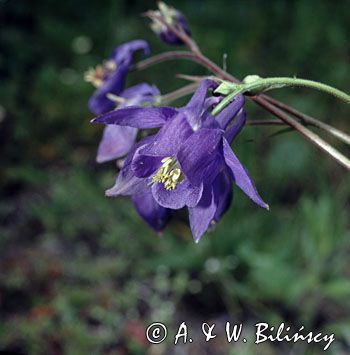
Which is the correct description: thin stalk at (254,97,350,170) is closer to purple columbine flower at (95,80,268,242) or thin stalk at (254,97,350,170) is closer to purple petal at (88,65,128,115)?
purple columbine flower at (95,80,268,242)

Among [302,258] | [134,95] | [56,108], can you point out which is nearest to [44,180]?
[56,108]

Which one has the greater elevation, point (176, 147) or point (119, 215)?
point (176, 147)

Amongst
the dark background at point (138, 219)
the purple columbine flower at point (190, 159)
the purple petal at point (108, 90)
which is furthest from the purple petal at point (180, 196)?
the dark background at point (138, 219)

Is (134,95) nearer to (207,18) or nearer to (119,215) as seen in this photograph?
(119,215)

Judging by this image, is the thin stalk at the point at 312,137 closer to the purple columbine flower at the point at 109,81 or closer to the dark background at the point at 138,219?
the purple columbine flower at the point at 109,81

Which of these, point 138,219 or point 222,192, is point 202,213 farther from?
point 138,219

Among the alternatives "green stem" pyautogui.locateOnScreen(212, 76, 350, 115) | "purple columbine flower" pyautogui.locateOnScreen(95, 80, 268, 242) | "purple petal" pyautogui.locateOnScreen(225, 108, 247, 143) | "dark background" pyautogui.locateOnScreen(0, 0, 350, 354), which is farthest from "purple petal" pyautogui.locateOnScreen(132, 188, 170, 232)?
"dark background" pyautogui.locateOnScreen(0, 0, 350, 354)
